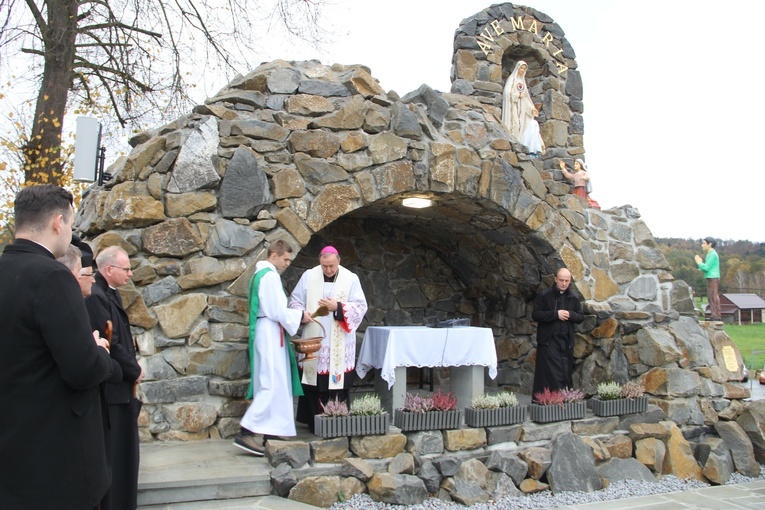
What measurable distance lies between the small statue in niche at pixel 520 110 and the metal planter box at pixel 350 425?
15.9 feet

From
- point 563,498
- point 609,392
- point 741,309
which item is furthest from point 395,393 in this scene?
point 741,309

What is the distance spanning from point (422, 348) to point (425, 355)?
67mm

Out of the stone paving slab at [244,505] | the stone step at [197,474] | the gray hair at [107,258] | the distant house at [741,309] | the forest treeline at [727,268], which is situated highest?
the forest treeline at [727,268]

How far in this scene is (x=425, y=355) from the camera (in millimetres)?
5598

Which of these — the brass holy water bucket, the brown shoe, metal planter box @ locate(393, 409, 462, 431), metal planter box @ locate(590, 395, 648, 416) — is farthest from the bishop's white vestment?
metal planter box @ locate(590, 395, 648, 416)

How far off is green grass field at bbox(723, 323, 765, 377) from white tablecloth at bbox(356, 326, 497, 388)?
4669mm

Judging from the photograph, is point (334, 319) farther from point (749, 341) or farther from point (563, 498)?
point (749, 341)

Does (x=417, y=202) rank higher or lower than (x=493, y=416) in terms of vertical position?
higher

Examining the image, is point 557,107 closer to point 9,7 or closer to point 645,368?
point 645,368

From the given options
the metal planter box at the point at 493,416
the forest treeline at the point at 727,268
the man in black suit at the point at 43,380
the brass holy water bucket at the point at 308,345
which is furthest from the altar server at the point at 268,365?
the forest treeline at the point at 727,268

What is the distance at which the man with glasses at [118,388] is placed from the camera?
3.28 meters

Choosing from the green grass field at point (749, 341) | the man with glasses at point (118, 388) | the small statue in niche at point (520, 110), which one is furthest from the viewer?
the green grass field at point (749, 341)

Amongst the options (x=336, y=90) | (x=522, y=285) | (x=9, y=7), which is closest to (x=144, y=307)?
(x=336, y=90)

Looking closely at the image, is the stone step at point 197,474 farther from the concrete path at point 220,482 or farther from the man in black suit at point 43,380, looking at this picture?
the man in black suit at point 43,380
